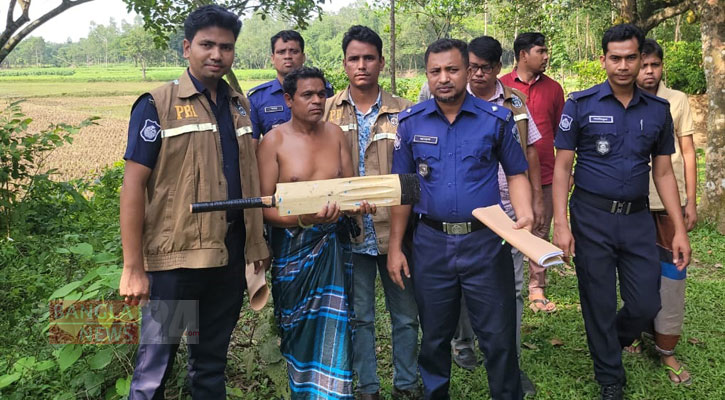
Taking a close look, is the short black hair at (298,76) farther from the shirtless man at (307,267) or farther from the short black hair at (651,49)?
the short black hair at (651,49)

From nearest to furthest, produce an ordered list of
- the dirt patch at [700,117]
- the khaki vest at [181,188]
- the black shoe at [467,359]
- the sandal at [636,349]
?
the khaki vest at [181,188] < the black shoe at [467,359] < the sandal at [636,349] < the dirt patch at [700,117]

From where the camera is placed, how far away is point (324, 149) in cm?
280

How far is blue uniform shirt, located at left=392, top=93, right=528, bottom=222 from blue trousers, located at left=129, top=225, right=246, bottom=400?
957 millimetres

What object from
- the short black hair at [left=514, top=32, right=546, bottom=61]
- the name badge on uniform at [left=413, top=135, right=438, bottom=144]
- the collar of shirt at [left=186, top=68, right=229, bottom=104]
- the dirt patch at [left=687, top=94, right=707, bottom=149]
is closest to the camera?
the collar of shirt at [left=186, top=68, right=229, bottom=104]

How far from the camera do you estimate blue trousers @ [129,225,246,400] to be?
2309 mm

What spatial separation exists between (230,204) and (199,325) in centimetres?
68

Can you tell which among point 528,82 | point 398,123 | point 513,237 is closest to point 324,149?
point 398,123

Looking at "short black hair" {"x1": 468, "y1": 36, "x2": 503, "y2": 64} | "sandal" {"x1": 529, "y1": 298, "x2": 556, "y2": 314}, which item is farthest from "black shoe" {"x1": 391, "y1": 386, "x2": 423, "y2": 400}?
"short black hair" {"x1": 468, "y1": 36, "x2": 503, "y2": 64}

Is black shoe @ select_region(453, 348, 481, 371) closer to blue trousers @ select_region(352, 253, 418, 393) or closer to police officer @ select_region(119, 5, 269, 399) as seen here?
blue trousers @ select_region(352, 253, 418, 393)

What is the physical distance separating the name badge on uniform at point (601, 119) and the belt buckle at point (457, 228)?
1.00m

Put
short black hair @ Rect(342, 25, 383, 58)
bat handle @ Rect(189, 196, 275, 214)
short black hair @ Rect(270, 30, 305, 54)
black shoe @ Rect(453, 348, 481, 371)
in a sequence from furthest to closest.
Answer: short black hair @ Rect(270, 30, 305, 54)
black shoe @ Rect(453, 348, 481, 371)
short black hair @ Rect(342, 25, 383, 58)
bat handle @ Rect(189, 196, 275, 214)

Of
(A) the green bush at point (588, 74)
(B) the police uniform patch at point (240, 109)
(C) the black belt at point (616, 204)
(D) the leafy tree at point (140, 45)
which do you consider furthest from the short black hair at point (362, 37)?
(D) the leafy tree at point (140, 45)

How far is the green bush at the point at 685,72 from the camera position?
42.1ft

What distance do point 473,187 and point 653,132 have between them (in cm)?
111
